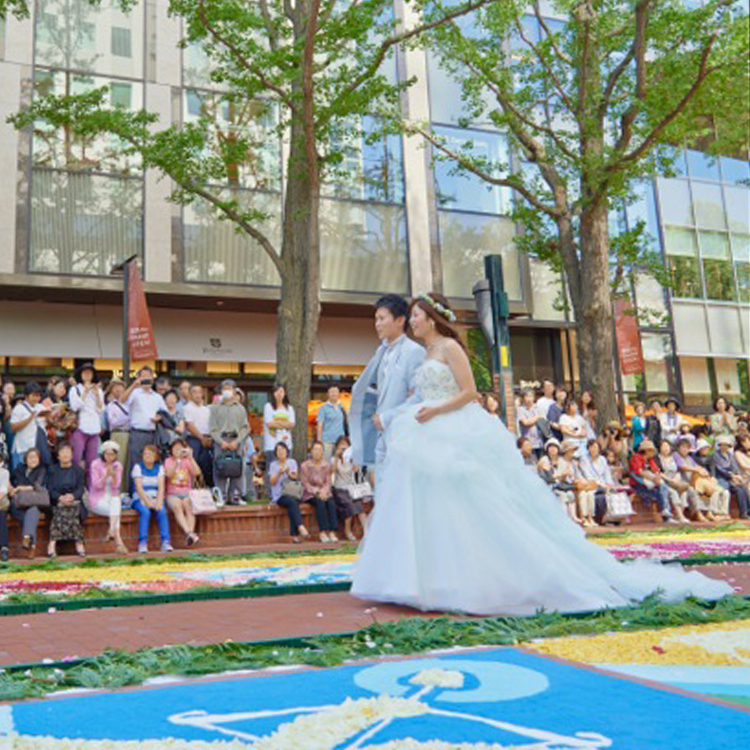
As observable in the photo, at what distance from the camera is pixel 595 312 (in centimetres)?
1650

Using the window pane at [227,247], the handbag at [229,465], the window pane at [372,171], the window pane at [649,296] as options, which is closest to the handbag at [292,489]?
the handbag at [229,465]

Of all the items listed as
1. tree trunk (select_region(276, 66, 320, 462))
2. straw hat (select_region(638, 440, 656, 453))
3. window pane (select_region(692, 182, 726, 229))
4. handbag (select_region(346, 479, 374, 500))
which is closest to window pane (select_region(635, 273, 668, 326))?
window pane (select_region(692, 182, 726, 229))

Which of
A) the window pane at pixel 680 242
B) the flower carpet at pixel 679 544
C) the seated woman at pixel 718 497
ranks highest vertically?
the window pane at pixel 680 242

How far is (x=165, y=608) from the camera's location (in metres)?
5.62

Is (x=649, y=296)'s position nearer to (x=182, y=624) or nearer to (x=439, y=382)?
(x=439, y=382)

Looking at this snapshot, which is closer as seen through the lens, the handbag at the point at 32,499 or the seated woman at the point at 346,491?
the handbag at the point at 32,499

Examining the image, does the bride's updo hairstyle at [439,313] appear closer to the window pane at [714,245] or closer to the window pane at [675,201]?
the window pane at [675,201]

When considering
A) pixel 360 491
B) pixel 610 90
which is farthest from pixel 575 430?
pixel 610 90

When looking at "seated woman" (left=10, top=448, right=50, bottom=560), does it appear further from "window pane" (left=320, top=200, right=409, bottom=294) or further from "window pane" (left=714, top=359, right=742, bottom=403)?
"window pane" (left=714, top=359, right=742, bottom=403)

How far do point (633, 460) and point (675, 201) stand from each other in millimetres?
15429

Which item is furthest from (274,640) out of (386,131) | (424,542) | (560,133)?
(560,133)

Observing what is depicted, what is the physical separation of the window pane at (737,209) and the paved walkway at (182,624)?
25676 mm

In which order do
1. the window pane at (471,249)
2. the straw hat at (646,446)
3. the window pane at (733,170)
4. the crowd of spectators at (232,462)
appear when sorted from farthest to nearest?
the window pane at (733,170) < the window pane at (471,249) < the straw hat at (646,446) < the crowd of spectators at (232,462)

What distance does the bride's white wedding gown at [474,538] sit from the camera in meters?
5.07
